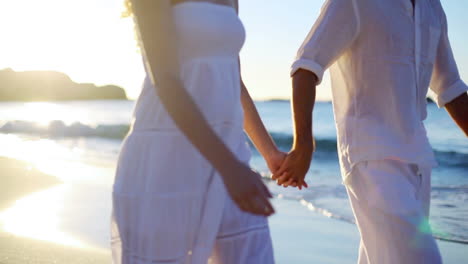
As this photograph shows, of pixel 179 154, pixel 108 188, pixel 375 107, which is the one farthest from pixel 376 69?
pixel 108 188

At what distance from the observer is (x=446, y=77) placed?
3.33 metres

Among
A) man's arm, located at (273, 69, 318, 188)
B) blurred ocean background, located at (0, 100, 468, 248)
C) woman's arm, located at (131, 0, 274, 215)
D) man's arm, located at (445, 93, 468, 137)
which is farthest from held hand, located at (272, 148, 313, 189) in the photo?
blurred ocean background, located at (0, 100, 468, 248)

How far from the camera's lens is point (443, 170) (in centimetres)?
1599

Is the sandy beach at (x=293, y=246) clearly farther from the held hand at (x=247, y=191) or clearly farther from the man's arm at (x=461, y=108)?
the held hand at (x=247, y=191)

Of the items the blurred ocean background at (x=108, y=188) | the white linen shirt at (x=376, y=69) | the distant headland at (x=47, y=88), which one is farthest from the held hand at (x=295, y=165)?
the distant headland at (x=47, y=88)

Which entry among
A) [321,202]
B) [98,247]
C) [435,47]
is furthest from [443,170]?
[435,47]

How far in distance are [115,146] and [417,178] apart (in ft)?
→ 63.4

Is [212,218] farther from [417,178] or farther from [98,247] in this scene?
[98,247]

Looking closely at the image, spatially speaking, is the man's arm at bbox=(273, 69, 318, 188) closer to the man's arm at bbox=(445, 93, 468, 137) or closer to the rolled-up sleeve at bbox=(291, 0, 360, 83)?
the rolled-up sleeve at bbox=(291, 0, 360, 83)

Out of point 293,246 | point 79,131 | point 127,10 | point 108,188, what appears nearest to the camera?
point 127,10

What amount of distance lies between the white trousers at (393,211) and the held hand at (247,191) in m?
1.13

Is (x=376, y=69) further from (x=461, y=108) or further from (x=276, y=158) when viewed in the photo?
(x=461, y=108)

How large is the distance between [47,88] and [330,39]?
114 meters

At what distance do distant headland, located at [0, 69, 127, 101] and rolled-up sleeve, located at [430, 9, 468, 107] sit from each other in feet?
333
